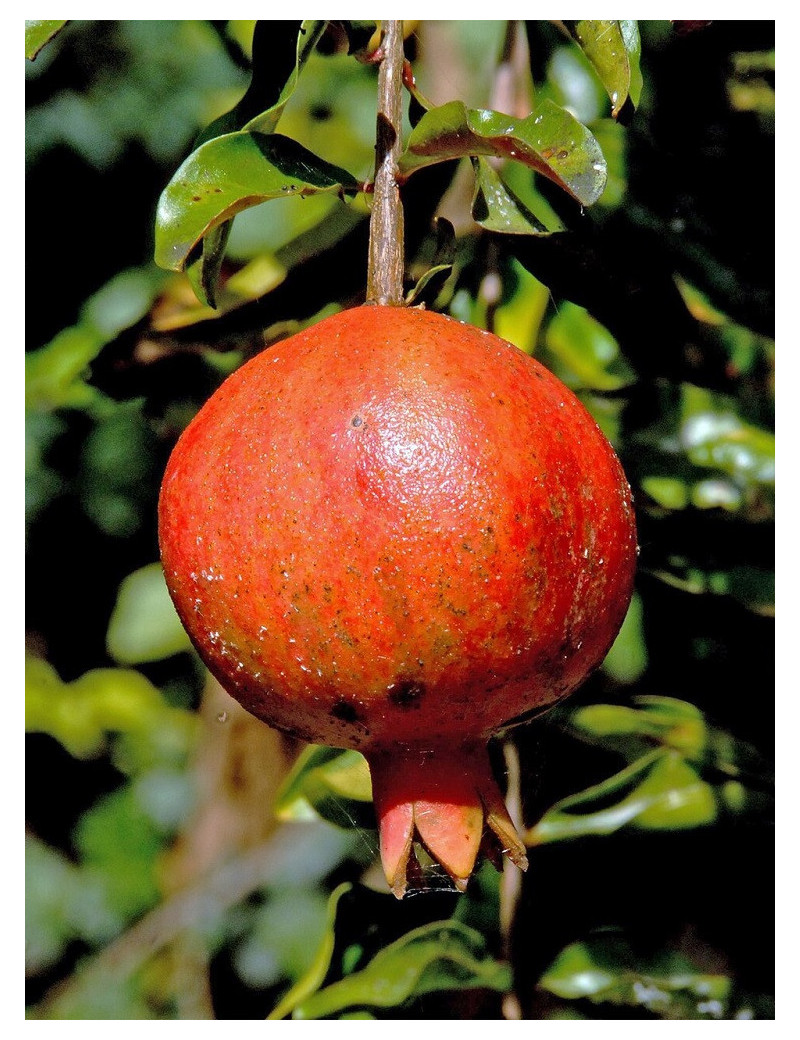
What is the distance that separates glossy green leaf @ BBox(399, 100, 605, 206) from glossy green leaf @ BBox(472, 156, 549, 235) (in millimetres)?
92

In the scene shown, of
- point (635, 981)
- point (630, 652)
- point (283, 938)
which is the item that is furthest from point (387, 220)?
point (283, 938)

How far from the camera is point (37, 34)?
0.84 metres

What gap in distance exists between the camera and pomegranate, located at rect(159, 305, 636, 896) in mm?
578

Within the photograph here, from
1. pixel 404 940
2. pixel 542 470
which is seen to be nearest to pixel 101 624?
pixel 404 940

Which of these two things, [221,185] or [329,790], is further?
[329,790]

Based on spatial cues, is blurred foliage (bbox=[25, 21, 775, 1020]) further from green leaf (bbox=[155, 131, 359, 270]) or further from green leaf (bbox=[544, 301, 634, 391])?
green leaf (bbox=[155, 131, 359, 270])

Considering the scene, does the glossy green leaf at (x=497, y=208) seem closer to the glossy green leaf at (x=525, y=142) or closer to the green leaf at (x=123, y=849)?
the glossy green leaf at (x=525, y=142)

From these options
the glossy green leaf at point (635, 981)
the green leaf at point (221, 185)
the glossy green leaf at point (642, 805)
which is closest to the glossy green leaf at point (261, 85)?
the green leaf at point (221, 185)

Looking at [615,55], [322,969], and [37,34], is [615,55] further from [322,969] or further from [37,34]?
[322,969]

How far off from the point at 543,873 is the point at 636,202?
676mm

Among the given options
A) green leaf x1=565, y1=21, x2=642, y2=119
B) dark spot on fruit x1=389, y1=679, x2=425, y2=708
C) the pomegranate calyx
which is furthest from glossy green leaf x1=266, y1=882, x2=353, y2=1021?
green leaf x1=565, y1=21, x2=642, y2=119

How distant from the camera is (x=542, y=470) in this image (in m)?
0.61

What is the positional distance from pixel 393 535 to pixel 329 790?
0.60 metres

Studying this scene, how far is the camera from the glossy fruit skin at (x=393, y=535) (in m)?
0.58
